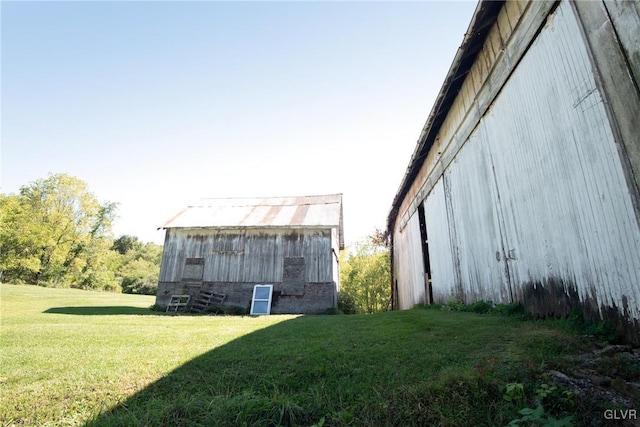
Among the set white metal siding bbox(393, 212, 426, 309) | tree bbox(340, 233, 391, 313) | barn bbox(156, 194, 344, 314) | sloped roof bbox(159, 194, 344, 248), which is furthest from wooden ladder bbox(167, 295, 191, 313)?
tree bbox(340, 233, 391, 313)

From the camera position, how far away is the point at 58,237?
33.3 m

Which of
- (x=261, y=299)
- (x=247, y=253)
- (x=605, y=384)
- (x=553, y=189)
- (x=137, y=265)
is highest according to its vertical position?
(x=137, y=265)

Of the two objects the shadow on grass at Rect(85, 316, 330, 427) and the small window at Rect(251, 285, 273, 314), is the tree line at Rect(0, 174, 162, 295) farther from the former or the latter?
the shadow on grass at Rect(85, 316, 330, 427)

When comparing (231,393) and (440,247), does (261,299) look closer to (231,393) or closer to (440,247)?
(440,247)

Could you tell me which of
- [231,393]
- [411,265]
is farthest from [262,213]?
[231,393]

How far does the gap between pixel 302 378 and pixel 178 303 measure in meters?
13.9

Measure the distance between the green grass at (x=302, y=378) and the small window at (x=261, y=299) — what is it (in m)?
9.61

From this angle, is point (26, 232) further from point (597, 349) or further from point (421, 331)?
point (597, 349)

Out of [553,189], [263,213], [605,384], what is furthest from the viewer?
[263,213]

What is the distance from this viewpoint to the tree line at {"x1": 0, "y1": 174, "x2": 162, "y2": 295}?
3071cm

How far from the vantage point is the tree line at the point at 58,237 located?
3071cm

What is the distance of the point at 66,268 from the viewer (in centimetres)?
3472

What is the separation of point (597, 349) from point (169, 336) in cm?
678

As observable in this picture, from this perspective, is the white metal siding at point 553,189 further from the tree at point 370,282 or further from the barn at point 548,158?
the tree at point 370,282
